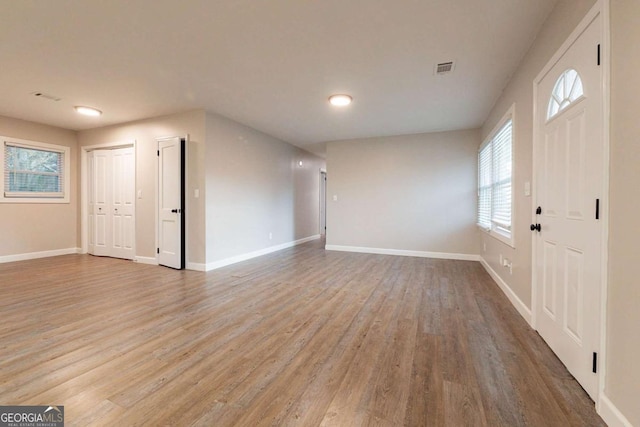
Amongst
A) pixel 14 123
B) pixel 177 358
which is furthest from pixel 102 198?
pixel 177 358

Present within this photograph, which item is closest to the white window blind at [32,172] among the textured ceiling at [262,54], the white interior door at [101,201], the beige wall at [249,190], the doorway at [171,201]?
the white interior door at [101,201]

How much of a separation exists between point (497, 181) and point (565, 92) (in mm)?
2114

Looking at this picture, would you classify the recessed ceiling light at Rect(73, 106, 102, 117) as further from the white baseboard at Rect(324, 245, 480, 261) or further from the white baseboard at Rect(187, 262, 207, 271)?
the white baseboard at Rect(324, 245, 480, 261)

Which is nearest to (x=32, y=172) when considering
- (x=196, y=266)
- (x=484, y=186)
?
(x=196, y=266)

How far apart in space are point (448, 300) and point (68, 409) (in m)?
3.20

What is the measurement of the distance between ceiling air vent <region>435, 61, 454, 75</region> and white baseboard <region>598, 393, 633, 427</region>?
9.51 ft

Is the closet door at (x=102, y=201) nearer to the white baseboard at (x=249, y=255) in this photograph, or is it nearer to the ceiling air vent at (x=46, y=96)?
the ceiling air vent at (x=46, y=96)

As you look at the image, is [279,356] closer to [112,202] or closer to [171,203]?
[171,203]

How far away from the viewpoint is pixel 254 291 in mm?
3363

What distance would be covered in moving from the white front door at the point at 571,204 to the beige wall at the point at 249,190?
4.20 m

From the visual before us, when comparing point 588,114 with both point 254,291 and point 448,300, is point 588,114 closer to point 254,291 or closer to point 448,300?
point 448,300

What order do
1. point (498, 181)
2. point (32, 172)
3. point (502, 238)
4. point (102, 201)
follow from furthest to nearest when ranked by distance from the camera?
point (102, 201), point (32, 172), point (498, 181), point (502, 238)

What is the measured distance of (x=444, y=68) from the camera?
296 centimetres

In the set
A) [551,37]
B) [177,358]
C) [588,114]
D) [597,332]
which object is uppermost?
[551,37]
